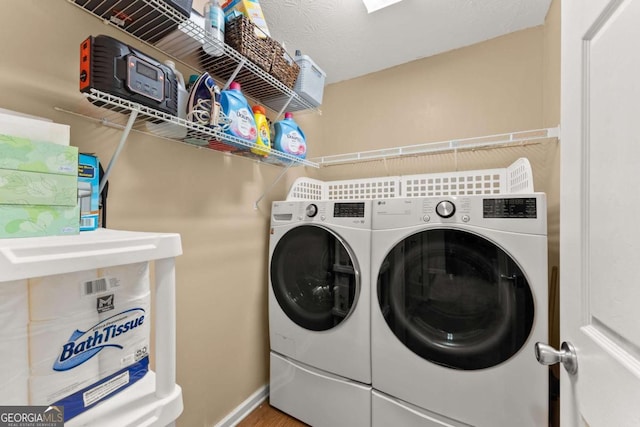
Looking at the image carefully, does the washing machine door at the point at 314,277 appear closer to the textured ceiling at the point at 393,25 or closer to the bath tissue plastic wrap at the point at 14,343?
the bath tissue plastic wrap at the point at 14,343

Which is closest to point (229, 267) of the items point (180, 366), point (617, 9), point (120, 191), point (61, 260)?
point (180, 366)

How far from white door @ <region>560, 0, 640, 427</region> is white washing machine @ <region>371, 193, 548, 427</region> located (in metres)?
0.43

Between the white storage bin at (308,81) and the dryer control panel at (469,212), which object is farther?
the white storage bin at (308,81)

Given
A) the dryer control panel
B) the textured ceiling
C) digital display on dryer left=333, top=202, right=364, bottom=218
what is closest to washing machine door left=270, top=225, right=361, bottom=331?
digital display on dryer left=333, top=202, right=364, bottom=218

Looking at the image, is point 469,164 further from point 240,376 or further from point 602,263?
point 240,376

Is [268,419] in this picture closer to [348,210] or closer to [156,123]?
[348,210]

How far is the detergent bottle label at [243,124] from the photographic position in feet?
3.64

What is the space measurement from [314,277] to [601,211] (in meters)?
1.18

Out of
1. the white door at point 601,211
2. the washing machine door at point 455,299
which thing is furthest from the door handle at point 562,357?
the washing machine door at point 455,299

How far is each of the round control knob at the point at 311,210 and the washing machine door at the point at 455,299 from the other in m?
0.45

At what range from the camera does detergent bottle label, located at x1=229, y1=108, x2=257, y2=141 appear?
3.64ft

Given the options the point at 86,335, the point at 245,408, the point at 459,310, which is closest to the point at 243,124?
the point at 86,335

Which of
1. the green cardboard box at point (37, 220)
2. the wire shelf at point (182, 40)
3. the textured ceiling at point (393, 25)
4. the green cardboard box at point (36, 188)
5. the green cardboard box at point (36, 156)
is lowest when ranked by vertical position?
the green cardboard box at point (37, 220)

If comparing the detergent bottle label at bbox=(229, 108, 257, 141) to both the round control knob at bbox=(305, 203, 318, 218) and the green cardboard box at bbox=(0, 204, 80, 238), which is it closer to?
the round control knob at bbox=(305, 203, 318, 218)
